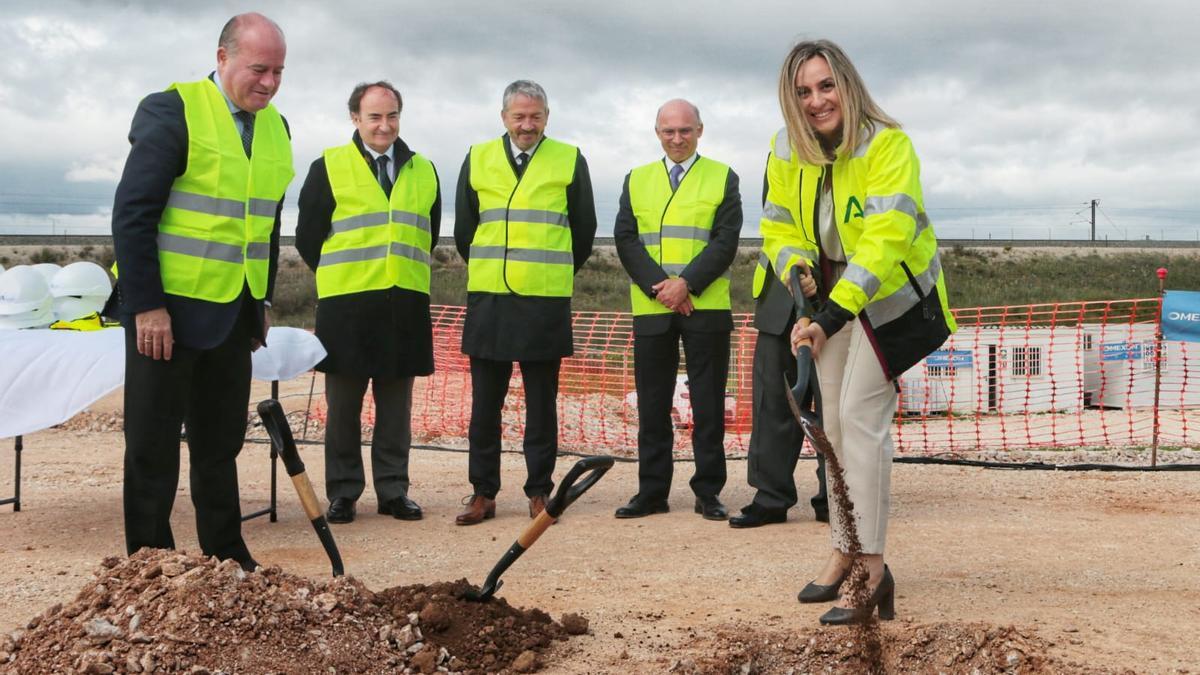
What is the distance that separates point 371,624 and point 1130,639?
8.31 ft

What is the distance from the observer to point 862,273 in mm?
3926

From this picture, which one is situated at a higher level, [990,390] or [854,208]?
[854,208]

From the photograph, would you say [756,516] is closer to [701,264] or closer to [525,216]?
[701,264]

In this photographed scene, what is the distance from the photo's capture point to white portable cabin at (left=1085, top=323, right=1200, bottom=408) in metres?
13.6

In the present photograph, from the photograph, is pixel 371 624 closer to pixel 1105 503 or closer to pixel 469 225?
pixel 469 225

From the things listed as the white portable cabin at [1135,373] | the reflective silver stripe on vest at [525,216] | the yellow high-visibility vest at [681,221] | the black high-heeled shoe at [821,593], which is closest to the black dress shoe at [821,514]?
the yellow high-visibility vest at [681,221]

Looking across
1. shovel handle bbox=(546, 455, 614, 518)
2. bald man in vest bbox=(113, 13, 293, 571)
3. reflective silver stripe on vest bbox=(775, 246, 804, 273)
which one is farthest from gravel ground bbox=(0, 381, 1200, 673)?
reflective silver stripe on vest bbox=(775, 246, 804, 273)

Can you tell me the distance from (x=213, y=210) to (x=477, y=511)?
248cm

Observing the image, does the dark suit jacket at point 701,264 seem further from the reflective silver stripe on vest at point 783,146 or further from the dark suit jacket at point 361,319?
the reflective silver stripe on vest at point 783,146

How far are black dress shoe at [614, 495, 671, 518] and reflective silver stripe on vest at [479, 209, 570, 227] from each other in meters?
1.59

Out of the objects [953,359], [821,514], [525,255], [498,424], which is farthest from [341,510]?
[953,359]

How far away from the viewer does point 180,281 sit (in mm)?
4328

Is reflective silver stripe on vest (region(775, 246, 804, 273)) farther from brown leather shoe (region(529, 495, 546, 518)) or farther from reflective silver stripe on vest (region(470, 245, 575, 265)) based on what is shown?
brown leather shoe (region(529, 495, 546, 518))

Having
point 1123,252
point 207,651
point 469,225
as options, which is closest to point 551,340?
point 469,225
